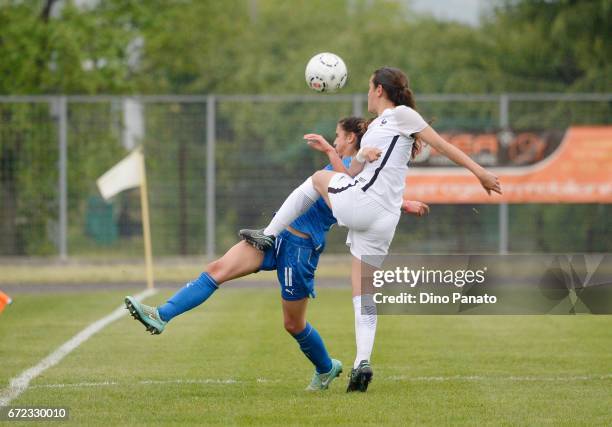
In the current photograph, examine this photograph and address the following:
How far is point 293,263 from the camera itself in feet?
27.4

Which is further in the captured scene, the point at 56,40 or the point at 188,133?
the point at 56,40

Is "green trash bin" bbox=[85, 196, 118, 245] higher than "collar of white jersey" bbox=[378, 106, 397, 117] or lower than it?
lower

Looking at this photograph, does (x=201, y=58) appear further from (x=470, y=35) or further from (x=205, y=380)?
(x=205, y=380)

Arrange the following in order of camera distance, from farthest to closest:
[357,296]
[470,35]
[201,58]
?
1. [201,58]
2. [470,35]
3. [357,296]

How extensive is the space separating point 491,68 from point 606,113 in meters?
10.3

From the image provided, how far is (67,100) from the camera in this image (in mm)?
21766

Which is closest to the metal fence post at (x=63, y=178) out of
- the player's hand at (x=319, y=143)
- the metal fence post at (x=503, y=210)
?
the metal fence post at (x=503, y=210)

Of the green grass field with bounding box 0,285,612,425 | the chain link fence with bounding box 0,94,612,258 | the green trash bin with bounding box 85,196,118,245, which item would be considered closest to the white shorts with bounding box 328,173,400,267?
the green grass field with bounding box 0,285,612,425

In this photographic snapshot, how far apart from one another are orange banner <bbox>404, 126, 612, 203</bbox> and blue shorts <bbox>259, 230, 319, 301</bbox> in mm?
12664

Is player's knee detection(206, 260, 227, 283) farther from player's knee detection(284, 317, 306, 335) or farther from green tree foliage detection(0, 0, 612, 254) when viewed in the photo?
green tree foliage detection(0, 0, 612, 254)

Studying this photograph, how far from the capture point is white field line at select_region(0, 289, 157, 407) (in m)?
8.29

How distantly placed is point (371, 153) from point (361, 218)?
440 millimetres

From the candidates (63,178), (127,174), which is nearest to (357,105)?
(127,174)

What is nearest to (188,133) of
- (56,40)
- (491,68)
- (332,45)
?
(56,40)
